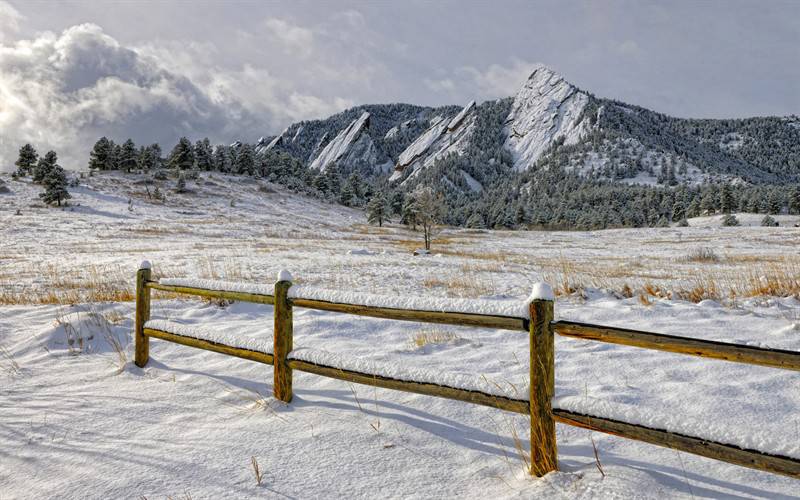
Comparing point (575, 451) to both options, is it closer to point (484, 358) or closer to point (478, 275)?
point (484, 358)

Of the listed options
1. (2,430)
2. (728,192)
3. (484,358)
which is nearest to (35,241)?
(2,430)

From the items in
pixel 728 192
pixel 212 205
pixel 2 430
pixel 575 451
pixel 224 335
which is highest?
pixel 728 192

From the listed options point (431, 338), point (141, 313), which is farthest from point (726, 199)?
point (141, 313)

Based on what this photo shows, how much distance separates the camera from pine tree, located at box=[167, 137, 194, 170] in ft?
285

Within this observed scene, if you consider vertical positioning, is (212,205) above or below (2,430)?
above

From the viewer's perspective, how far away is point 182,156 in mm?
87000

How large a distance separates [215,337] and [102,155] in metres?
95.9

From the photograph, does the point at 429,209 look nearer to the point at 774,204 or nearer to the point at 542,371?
the point at 542,371

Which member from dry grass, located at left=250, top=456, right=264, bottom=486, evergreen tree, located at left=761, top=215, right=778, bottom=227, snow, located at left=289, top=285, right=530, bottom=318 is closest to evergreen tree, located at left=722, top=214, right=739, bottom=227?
evergreen tree, located at left=761, top=215, right=778, bottom=227

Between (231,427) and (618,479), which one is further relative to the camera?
(231,427)

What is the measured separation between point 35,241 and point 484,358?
39.4 meters

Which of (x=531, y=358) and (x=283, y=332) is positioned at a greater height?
(x=531, y=358)

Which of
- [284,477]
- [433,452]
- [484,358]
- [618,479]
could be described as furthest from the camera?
[484,358]

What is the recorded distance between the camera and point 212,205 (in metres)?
66.1
